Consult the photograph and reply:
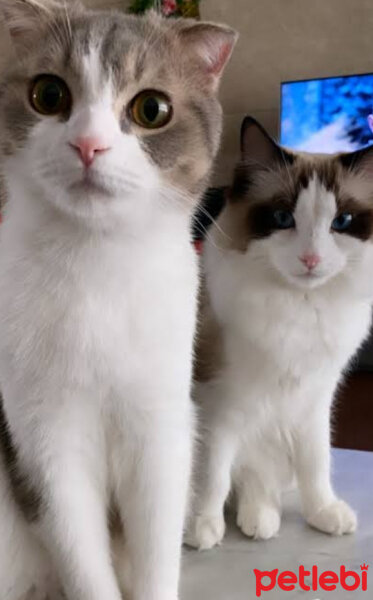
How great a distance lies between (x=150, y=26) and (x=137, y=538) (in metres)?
0.55

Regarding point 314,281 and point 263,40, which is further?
point 263,40

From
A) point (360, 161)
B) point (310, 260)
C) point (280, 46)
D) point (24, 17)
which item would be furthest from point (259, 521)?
point (280, 46)

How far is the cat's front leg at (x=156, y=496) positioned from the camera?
0.65m

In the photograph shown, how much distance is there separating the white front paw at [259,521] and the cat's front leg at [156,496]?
7.2 inches

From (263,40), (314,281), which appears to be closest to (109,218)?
(314,281)

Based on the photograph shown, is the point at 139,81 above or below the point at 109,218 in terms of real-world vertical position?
above

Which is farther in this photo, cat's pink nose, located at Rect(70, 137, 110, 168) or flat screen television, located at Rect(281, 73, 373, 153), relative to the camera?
flat screen television, located at Rect(281, 73, 373, 153)

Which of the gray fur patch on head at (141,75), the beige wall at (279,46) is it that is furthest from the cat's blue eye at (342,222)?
the beige wall at (279,46)

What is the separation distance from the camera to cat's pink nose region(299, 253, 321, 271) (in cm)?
78

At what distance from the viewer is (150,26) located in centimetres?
66

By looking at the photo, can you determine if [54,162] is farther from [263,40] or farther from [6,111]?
[263,40]

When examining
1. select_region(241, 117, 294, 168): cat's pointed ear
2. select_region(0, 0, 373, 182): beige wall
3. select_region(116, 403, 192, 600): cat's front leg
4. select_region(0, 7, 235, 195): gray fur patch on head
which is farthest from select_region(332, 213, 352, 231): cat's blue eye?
select_region(0, 0, 373, 182): beige wall

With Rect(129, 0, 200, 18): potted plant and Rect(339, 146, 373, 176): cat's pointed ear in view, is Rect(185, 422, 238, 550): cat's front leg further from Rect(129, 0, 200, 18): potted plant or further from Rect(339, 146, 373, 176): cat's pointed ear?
Rect(129, 0, 200, 18): potted plant

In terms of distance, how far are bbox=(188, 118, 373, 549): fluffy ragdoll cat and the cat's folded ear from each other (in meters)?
0.32
